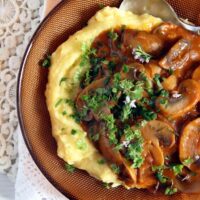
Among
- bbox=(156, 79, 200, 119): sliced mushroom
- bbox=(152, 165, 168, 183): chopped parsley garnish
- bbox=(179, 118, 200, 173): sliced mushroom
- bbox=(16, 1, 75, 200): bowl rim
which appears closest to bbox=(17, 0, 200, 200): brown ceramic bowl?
bbox=(16, 1, 75, 200): bowl rim

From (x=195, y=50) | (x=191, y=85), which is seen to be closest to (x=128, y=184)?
(x=191, y=85)

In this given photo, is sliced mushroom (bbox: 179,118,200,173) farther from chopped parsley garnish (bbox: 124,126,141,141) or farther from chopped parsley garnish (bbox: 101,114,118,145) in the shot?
chopped parsley garnish (bbox: 101,114,118,145)

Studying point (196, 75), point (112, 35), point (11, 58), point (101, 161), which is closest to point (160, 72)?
point (196, 75)

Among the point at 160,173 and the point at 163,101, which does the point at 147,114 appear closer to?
the point at 163,101

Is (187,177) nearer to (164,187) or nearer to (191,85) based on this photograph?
(164,187)

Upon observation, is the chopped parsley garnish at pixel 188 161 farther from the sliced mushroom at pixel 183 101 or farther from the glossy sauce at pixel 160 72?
the sliced mushroom at pixel 183 101

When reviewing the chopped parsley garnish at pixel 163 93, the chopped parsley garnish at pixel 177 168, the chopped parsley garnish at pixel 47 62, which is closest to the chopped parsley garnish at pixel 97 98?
the chopped parsley garnish at pixel 163 93
